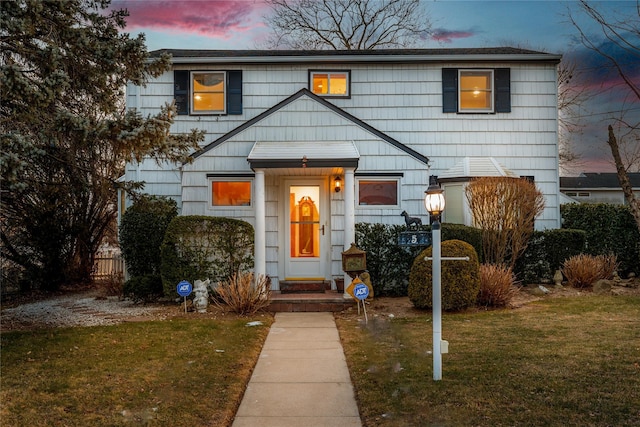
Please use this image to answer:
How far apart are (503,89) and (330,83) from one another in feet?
14.1

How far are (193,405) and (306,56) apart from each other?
32.0ft

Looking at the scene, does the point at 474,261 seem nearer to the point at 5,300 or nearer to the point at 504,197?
the point at 504,197

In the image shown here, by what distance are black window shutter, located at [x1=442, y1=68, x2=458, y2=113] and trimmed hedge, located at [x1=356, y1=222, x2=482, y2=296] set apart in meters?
3.63

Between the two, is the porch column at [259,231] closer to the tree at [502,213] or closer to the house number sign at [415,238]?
the tree at [502,213]

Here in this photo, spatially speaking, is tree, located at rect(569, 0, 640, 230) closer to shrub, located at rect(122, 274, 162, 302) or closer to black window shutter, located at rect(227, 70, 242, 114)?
black window shutter, located at rect(227, 70, 242, 114)

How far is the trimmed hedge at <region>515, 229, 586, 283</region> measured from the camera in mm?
11375

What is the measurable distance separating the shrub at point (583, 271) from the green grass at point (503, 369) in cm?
205

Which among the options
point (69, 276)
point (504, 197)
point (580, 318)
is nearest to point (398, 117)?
point (504, 197)

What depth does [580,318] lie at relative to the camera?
8305mm

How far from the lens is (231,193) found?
11391 millimetres

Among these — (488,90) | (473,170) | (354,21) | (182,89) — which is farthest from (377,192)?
(354,21)

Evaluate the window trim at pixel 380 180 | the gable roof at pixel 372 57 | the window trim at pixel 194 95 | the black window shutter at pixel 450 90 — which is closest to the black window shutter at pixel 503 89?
the gable roof at pixel 372 57

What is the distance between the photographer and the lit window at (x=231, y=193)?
11.3m

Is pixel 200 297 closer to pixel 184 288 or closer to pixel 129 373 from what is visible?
pixel 184 288
